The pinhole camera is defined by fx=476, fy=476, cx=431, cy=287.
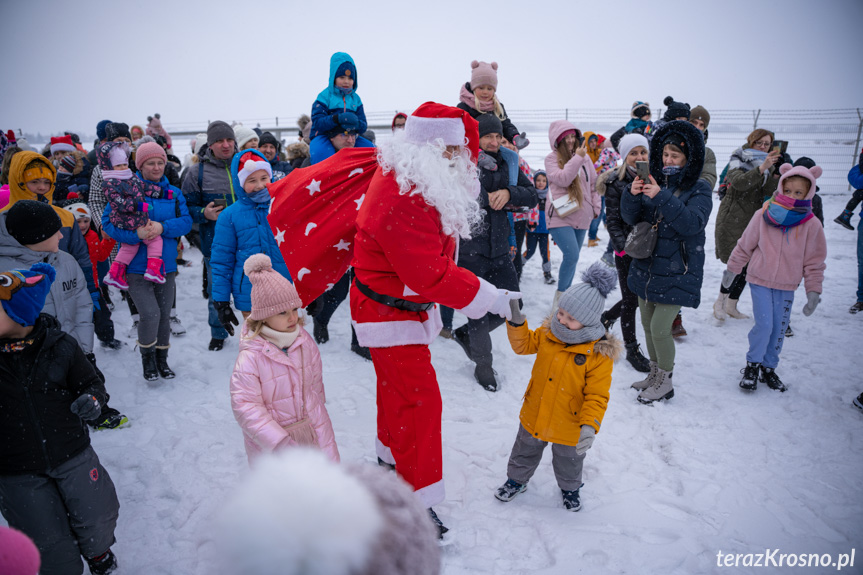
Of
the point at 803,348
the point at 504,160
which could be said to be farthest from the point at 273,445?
the point at 803,348

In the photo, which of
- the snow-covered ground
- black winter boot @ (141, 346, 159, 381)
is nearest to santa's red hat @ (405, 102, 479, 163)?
the snow-covered ground

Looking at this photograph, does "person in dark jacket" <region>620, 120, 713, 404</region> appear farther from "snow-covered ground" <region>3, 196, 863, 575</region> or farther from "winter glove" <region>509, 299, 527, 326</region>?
"winter glove" <region>509, 299, 527, 326</region>

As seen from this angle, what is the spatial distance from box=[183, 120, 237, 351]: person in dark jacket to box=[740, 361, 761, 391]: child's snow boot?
5207mm

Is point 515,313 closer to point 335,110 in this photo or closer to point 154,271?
point 335,110

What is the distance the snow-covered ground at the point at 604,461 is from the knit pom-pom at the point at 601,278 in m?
1.44

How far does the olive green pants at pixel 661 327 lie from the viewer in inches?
159

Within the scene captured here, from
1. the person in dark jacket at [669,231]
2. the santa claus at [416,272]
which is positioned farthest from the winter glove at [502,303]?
the person in dark jacket at [669,231]

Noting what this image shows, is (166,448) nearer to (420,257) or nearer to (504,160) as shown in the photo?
(420,257)

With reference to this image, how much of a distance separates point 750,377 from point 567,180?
2.74 m

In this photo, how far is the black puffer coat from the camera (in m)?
2.24

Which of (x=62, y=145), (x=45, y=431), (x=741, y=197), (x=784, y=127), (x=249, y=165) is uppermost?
(x=784, y=127)

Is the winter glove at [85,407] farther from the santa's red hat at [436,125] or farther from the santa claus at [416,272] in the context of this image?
the santa's red hat at [436,125]

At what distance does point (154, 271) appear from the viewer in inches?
169

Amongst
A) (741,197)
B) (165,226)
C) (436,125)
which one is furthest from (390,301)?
(741,197)
